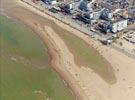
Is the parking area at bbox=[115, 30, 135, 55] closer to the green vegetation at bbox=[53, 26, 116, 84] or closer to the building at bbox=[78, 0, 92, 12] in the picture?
the green vegetation at bbox=[53, 26, 116, 84]

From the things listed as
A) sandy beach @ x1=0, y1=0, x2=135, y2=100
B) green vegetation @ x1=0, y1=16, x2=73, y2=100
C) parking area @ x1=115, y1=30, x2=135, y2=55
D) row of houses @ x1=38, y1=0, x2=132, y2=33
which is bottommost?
green vegetation @ x1=0, y1=16, x2=73, y2=100

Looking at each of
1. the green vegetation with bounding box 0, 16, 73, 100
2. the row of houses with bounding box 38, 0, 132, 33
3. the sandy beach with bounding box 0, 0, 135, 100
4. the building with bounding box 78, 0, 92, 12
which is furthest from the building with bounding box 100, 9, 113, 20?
the green vegetation with bounding box 0, 16, 73, 100

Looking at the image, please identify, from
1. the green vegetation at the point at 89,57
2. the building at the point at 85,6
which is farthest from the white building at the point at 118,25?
the building at the point at 85,6

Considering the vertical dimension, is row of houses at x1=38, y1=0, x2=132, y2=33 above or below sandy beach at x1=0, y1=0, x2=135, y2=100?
above

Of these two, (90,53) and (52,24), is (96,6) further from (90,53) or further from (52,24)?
(90,53)

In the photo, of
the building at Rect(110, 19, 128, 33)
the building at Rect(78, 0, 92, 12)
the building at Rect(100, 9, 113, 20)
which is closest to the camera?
the building at Rect(110, 19, 128, 33)

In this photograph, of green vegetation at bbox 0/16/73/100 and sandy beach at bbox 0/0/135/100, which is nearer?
green vegetation at bbox 0/16/73/100
